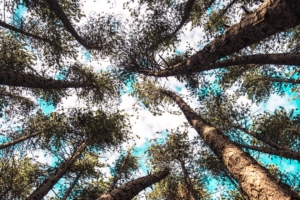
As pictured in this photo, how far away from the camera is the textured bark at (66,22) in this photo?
7486mm

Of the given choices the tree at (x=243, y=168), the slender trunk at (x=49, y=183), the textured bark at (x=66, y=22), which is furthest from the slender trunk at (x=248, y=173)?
the textured bark at (x=66, y=22)

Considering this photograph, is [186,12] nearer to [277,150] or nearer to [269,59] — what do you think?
[269,59]

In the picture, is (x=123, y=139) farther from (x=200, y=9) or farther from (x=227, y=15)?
(x=227, y=15)

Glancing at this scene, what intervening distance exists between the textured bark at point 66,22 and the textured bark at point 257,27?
5044 mm

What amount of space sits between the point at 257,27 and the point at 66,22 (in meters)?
6.87

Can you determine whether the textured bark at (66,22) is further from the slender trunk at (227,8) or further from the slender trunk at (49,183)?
the slender trunk at (227,8)

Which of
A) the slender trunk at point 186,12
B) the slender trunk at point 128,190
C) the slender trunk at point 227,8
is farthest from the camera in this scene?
the slender trunk at point 227,8

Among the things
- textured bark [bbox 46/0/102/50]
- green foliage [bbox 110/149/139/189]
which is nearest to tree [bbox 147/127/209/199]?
green foliage [bbox 110/149/139/189]

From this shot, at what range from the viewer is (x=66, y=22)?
330 inches

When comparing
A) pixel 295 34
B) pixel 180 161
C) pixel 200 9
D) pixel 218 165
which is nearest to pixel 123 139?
pixel 180 161

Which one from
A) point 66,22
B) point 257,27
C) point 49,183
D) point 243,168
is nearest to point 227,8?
point 66,22

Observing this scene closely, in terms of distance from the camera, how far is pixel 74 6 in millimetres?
8961

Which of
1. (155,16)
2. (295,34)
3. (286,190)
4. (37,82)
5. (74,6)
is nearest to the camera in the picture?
(286,190)

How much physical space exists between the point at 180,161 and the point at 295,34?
775cm
